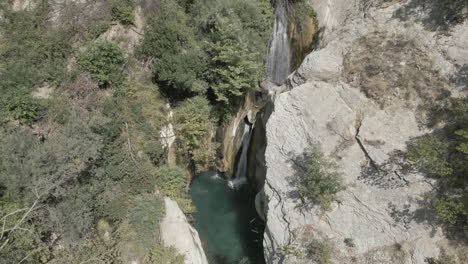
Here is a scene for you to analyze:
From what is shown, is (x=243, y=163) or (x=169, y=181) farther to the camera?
(x=243, y=163)

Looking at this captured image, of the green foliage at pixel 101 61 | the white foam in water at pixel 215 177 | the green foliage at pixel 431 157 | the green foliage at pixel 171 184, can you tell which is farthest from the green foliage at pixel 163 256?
the green foliage at pixel 431 157

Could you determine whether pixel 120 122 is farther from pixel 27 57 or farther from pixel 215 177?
pixel 215 177

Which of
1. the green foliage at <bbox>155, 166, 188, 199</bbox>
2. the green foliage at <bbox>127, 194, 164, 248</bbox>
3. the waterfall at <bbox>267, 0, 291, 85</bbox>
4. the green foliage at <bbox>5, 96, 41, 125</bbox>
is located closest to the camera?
the green foliage at <bbox>127, 194, 164, 248</bbox>

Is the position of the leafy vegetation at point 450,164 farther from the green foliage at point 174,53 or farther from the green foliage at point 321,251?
the green foliage at point 174,53

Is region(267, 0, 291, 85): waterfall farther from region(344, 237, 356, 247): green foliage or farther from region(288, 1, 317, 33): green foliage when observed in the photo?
region(344, 237, 356, 247): green foliage

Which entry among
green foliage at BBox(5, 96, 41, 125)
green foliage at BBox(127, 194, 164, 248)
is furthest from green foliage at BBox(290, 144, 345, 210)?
green foliage at BBox(5, 96, 41, 125)

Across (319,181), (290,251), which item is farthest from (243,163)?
(290,251)
